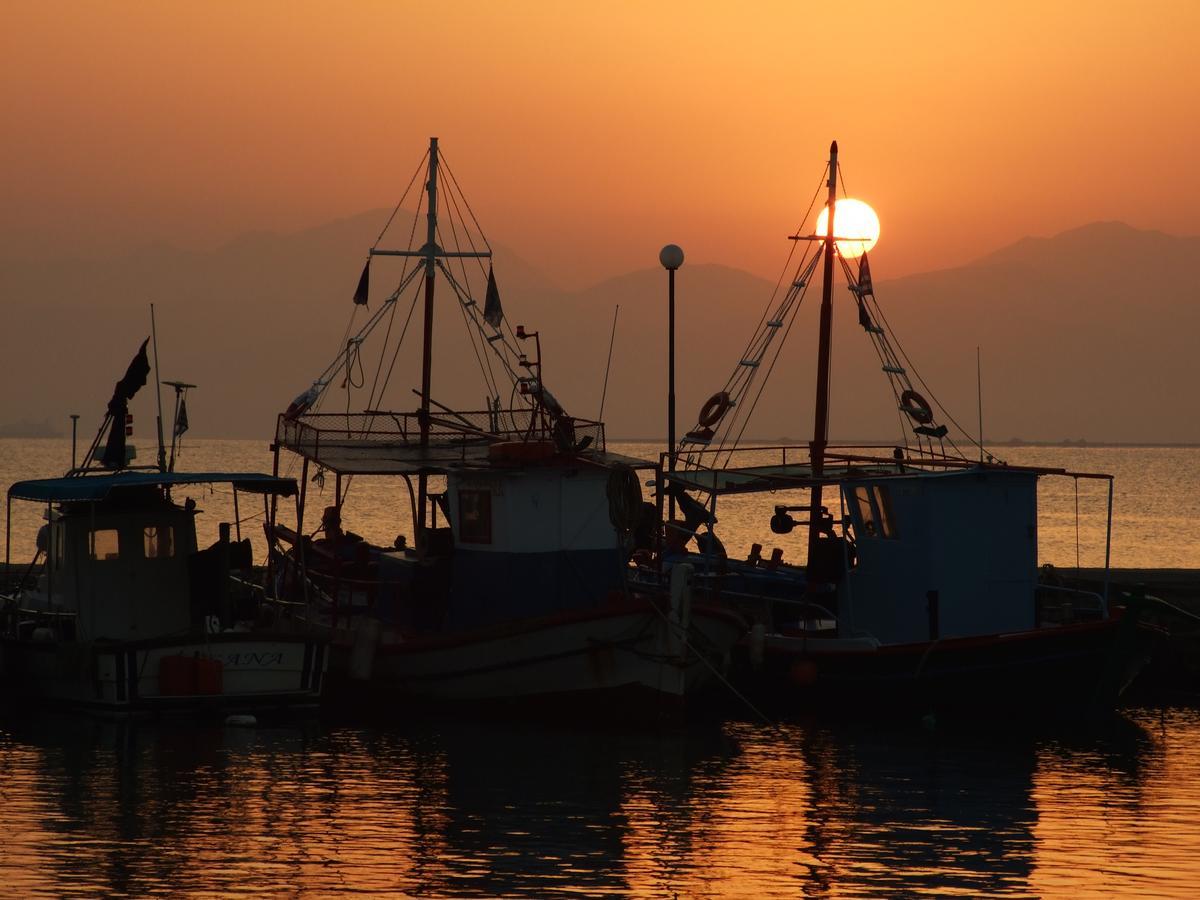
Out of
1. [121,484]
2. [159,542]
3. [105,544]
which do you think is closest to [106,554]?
[105,544]

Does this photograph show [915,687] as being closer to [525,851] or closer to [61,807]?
[525,851]

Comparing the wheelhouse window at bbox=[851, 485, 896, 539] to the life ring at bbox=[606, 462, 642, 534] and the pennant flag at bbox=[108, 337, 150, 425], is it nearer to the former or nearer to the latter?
the life ring at bbox=[606, 462, 642, 534]

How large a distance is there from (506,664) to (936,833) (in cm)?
870

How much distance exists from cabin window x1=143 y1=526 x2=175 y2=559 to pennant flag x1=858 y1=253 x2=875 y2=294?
13361mm

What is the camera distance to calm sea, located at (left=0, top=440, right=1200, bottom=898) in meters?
17.3

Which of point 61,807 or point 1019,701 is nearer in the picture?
point 61,807

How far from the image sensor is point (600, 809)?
811 inches

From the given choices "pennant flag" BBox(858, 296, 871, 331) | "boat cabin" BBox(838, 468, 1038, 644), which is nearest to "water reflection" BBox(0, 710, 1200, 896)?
"boat cabin" BBox(838, 468, 1038, 644)

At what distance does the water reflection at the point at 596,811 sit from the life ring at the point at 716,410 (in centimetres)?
751

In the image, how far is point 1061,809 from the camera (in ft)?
70.0

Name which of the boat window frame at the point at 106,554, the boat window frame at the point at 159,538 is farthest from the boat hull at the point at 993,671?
the boat window frame at the point at 106,554

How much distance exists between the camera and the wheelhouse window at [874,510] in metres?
28.5

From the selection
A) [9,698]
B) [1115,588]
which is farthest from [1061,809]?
[9,698]

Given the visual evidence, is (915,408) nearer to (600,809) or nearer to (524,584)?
(524,584)
